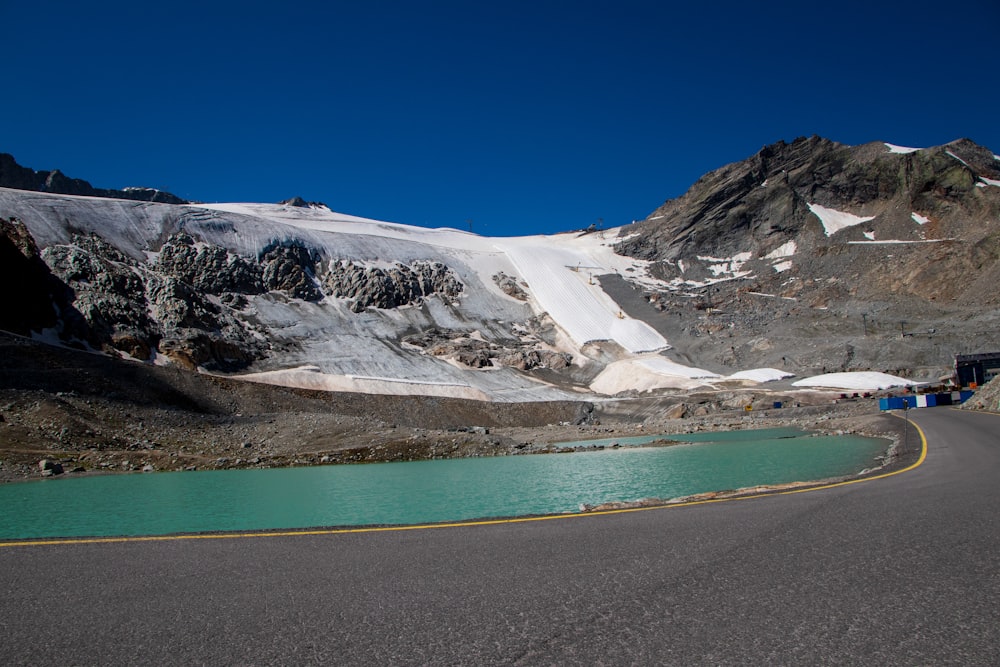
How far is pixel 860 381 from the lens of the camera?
59.8 meters

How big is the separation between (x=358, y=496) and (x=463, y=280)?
240ft

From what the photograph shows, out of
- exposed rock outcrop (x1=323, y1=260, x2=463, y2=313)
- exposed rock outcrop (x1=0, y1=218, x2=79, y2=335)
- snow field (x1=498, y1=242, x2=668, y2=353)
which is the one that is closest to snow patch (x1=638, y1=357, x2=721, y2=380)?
snow field (x1=498, y1=242, x2=668, y2=353)

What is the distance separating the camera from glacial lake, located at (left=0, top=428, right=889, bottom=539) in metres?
16.7

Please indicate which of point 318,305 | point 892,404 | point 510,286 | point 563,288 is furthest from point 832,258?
point 318,305

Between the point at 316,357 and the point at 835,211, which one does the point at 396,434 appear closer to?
the point at 316,357

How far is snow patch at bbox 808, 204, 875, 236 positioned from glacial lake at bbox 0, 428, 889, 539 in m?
76.6

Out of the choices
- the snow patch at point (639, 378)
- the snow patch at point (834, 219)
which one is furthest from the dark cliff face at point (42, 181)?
the snow patch at point (834, 219)

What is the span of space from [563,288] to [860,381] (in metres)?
46.9

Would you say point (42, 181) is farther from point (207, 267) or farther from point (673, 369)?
point (673, 369)

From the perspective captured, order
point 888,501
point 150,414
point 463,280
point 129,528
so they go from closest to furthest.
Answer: point 888,501 < point 129,528 < point 150,414 < point 463,280

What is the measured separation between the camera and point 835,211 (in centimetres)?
10456

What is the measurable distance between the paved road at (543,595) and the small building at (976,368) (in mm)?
58455

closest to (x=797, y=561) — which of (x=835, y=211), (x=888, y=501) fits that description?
(x=888, y=501)

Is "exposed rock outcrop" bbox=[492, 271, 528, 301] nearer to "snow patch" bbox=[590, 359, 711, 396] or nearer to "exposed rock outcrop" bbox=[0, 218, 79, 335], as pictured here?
"snow patch" bbox=[590, 359, 711, 396]
